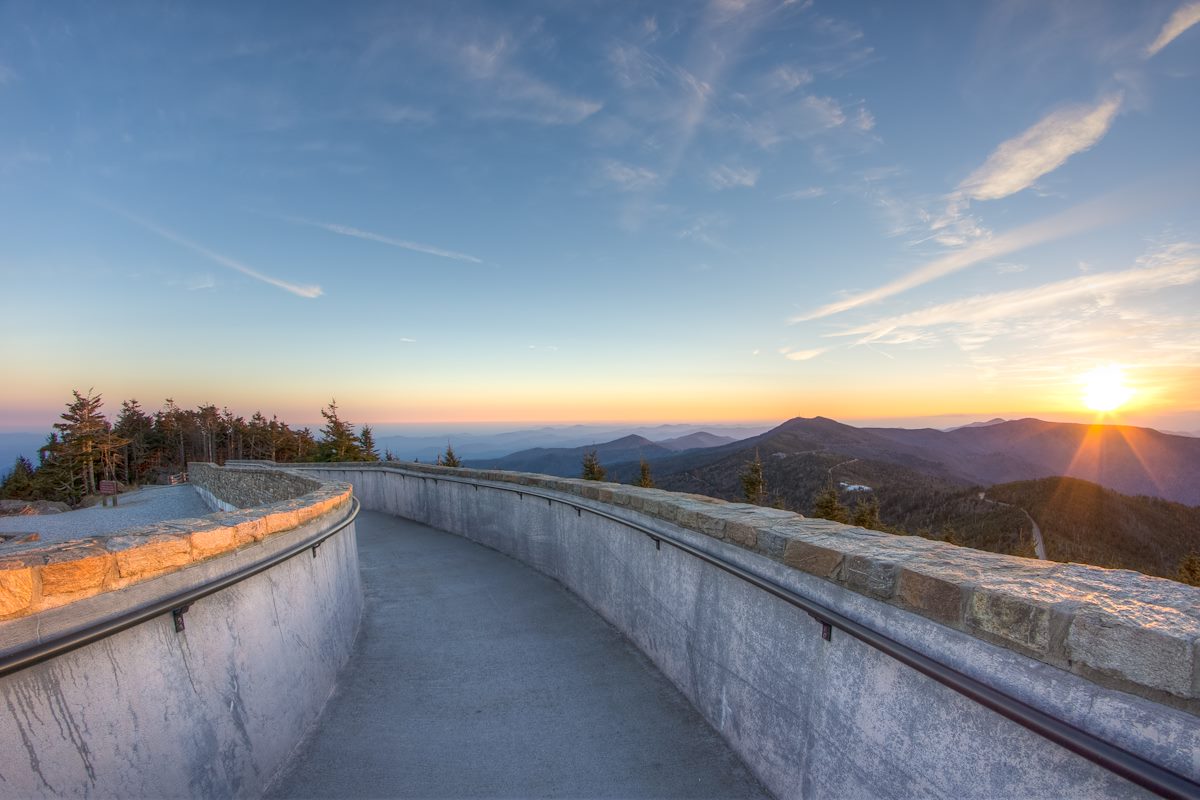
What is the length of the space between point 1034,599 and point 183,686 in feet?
12.1

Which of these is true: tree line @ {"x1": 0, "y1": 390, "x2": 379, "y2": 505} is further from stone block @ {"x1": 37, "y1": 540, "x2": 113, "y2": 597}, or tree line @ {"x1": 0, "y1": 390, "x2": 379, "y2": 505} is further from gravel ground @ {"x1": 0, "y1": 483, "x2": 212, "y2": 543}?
stone block @ {"x1": 37, "y1": 540, "x2": 113, "y2": 597}

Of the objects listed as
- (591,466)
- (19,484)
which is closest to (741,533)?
(591,466)

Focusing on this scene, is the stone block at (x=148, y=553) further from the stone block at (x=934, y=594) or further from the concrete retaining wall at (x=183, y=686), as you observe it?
the stone block at (x=934, y=594)

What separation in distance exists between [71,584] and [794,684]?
11.3 feet

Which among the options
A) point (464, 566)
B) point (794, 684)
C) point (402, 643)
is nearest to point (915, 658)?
point (794, 684)

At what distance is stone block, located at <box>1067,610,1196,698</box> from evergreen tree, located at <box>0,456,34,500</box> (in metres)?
49.7

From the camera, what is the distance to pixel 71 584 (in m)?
2.14

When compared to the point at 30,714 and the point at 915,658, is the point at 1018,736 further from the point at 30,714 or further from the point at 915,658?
the point at 30,714

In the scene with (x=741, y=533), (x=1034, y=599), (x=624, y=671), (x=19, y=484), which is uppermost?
(x=1034, y=599)

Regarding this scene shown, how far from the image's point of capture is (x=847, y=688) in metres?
2.39

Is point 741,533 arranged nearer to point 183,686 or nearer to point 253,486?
point 183,686

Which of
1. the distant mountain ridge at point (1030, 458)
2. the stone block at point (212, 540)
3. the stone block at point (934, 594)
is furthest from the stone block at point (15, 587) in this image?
the distant mountain ridge at point (1030, 458)

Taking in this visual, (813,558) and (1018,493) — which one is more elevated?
(813,558)

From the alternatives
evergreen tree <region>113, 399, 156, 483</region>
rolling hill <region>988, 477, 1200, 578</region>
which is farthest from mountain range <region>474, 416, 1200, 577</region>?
evergreen tree <region>113, 399, 156, 483</region>
